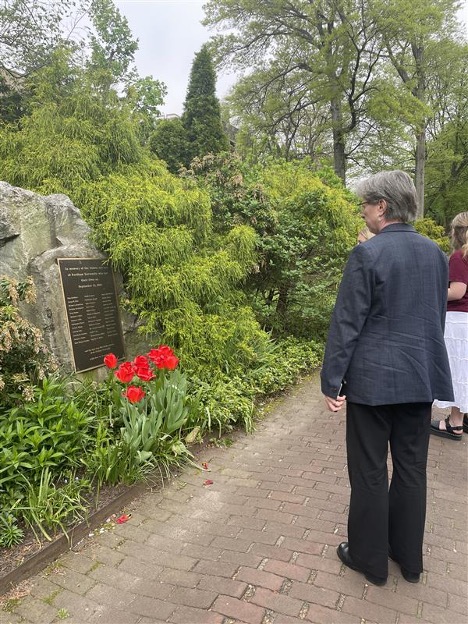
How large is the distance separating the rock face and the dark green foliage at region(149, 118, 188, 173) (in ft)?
30.4

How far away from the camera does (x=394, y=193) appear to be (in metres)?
2.05

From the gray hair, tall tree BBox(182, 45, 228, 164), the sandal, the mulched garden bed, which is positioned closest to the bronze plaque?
the mulched garden bed

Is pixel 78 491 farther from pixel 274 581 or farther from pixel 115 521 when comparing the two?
pixel 274 581

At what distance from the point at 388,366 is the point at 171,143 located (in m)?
12.4

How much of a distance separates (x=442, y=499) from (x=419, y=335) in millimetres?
1549

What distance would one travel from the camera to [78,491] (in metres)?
2.71

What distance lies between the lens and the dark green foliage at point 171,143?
12.8 metres

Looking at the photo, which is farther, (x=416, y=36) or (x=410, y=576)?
(x=416, y=36)

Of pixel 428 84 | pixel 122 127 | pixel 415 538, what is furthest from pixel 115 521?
pixel 428 84

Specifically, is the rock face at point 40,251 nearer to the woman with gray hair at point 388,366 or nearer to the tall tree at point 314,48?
the woman with gray hair at point 388,366

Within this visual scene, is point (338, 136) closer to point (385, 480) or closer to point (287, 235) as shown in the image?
point (287, 235)

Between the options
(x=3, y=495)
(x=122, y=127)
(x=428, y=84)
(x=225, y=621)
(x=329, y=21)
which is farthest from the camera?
(x=428, y=84)

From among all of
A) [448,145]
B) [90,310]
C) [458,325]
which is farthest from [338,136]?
[90,310]

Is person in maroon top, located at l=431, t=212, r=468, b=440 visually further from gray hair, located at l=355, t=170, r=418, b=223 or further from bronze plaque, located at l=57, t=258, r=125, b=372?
bronze plaque, located at l=57, t=258, r=125, b=372
